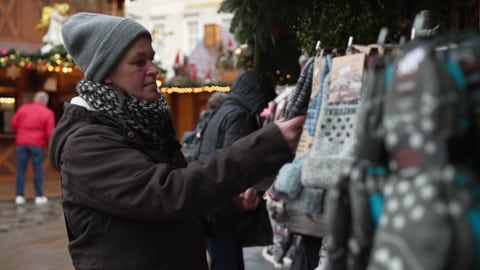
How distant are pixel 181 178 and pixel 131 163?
167 millimetres

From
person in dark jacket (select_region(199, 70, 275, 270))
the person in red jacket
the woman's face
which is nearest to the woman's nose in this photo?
the woman's face

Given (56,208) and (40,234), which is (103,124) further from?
(56,208)

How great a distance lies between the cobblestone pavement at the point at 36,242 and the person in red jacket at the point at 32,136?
61 cm

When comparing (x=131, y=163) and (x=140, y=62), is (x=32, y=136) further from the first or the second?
(x=131, y=163)

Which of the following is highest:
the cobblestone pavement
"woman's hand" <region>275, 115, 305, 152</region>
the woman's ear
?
the woman's ear

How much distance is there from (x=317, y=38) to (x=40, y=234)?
199 inches

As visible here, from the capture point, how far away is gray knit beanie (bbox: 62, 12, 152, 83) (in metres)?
1.97

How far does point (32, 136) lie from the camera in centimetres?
996

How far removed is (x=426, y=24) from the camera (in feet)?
5.90

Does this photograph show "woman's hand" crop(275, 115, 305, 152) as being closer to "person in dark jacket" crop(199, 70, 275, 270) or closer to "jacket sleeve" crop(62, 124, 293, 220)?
"jacket sleeve" crop(62, 124, 293, 220)

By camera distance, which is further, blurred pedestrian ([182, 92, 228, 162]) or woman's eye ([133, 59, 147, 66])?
blurred pedestrian ([182, 92, 228, 162])

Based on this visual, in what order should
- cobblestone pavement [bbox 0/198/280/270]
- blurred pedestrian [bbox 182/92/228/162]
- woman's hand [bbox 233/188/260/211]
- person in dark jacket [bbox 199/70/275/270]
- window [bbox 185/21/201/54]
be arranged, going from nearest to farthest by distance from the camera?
woman's hand [bbox 233/188/260/211]
person in dark jacket [bbox 199/70/275/270]
blurred pedestrian [bbox 182/92/228/162]
cobblestone pavement [bbox 0/198/280/270]
window [bbox 185/21/201/54]

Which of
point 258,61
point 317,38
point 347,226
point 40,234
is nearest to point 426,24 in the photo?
point 347,226

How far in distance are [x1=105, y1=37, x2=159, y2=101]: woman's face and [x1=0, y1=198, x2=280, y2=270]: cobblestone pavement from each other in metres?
3.89
